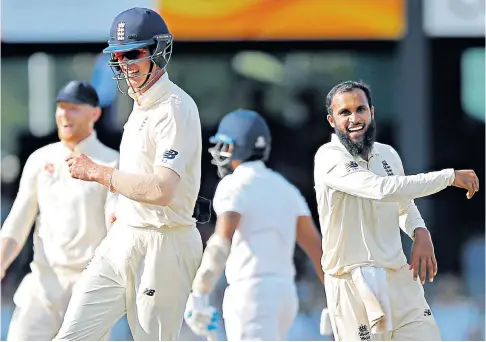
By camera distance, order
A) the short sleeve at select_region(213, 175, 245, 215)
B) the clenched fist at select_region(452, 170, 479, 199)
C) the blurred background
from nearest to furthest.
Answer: the clenched fist at select_region(452, 170, 479, 199)
the short sleeve at select_region(213, 175, 245, 215)
the blurred background

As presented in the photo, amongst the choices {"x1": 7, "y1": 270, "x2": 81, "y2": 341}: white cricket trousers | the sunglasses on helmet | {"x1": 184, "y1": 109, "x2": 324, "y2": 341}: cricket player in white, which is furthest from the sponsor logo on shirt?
{"x1": 7, "y1": 270, "x2": 81, "y2": 341}: white cricket trousers

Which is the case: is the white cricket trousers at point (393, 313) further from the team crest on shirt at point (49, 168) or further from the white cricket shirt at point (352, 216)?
the team crest on shirt at point (49, 168)

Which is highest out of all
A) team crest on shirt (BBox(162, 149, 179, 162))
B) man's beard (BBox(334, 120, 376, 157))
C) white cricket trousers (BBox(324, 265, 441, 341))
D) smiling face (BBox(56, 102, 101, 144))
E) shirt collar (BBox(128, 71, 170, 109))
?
Answer: shirt collar (BBox(128, 71, 170, 109))

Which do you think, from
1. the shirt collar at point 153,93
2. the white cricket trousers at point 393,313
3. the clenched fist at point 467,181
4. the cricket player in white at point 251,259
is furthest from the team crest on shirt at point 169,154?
the cricket player in white at point 251,259

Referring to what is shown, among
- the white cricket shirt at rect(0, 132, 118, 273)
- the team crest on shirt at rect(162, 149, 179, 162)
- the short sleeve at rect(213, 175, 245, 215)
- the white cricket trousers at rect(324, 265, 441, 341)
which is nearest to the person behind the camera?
the team crest on shirt at rect(162, 149, 179, 162)

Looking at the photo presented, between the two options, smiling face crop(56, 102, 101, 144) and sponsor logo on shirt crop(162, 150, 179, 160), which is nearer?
sponsor logo on shirt crop(162, 150, 179, 160)

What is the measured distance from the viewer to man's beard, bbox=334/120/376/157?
19.9ft

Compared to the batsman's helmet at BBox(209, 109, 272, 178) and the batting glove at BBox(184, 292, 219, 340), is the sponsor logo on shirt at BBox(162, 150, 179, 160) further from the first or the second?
the batsman's helmet at BBox(209, 109, 272, 178)

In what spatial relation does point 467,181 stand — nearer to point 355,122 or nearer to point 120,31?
point 355,122

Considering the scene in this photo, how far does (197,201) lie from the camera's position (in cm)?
633

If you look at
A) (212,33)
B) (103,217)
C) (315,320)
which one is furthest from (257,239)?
(212,33)

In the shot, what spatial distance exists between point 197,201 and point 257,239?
1.12m

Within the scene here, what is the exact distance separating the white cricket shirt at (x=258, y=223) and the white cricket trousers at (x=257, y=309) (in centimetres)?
5

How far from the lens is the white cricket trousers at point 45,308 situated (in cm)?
749
